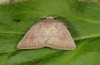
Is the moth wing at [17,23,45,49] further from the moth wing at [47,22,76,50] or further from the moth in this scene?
the moth wing at [47,22,76,50]

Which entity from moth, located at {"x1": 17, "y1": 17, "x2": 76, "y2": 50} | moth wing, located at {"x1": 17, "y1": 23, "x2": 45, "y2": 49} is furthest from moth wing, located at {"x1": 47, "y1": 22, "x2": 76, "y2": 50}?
moth wing, located at {"x1": 17, "y1": 23, "x2": 45, "y2": 49}

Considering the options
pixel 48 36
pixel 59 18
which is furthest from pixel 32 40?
pixel 59 18

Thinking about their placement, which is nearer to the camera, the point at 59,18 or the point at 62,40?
the point at 62,40

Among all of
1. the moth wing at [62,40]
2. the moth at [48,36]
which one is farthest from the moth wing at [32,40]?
the moth wing at [62,40]

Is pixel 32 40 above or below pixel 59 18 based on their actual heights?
below

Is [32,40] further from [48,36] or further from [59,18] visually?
[59,18]

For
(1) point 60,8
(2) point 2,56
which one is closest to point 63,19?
(1) point 60,8
